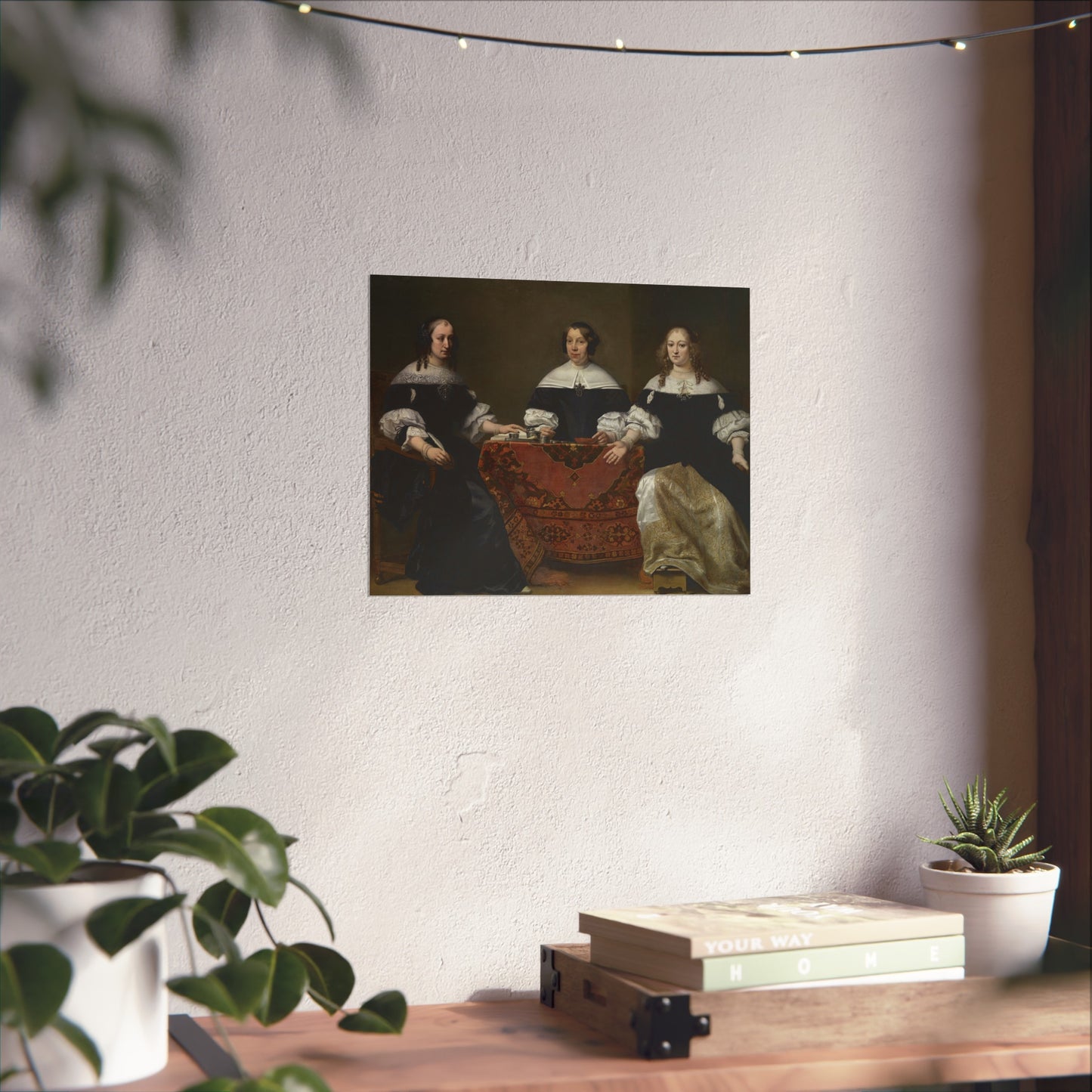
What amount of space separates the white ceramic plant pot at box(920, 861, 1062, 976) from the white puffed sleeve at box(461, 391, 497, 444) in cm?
77

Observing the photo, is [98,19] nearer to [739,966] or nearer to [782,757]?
[739,966]

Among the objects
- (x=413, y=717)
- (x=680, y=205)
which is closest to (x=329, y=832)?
(x=413, y=717)

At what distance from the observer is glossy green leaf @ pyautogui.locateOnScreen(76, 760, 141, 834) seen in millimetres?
944

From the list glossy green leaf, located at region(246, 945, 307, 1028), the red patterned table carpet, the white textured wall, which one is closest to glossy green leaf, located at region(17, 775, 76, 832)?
glossy green leaf, located at region(246, 945, 307, 1028)

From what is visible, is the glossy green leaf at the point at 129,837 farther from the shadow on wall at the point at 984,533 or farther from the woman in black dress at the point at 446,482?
the shadow on wall at the point at 984,533

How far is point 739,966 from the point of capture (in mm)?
1169

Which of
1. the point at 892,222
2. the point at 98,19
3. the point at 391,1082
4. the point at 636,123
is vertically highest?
the point at 636,123

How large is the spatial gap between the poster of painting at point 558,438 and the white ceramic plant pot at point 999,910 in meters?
0.45

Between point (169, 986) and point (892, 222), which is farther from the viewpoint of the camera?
point (892, 222)

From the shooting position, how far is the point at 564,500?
147 cm

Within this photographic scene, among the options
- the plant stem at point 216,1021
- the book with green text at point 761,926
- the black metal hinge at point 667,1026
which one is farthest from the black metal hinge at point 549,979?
the plant stem at point 216,1021

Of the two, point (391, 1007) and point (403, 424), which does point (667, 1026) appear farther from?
point (403, 424)

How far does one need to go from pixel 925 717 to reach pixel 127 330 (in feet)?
3.67

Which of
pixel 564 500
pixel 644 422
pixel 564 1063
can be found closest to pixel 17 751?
pixel 564 1063
